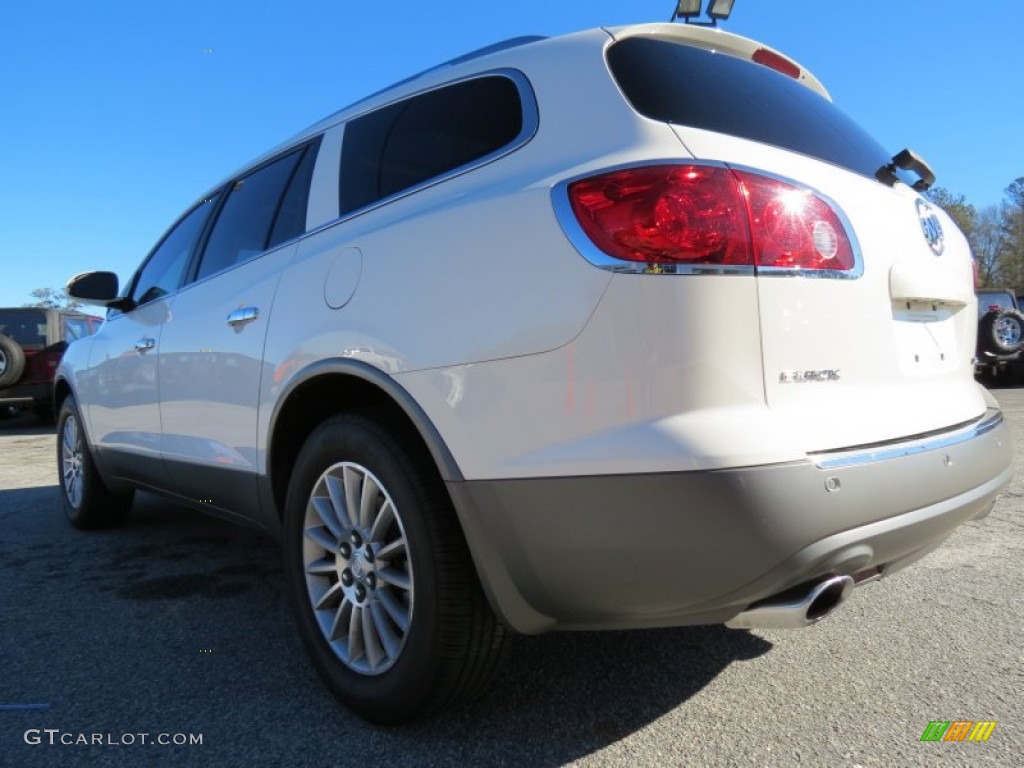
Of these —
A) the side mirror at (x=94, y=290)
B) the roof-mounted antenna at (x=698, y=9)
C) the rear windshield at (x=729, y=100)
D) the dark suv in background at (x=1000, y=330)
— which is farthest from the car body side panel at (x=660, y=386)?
the dark suv in background at (x=1000, y=330)

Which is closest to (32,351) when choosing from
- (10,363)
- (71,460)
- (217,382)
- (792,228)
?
(10,363)

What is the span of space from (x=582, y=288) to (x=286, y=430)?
135 centimetres

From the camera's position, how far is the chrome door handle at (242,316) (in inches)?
104

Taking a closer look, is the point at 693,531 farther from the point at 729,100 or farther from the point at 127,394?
the point at 127,394

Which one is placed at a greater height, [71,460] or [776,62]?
[776,62]

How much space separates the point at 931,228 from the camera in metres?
2.09

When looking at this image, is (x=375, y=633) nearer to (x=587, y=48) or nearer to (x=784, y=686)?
(x=784, y=686)

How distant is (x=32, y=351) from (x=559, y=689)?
11683 millimetres

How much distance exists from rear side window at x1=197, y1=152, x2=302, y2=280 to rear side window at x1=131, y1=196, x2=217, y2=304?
222mm

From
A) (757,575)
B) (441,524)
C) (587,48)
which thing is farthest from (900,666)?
(587,48)

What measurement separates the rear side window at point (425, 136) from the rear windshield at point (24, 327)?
1100 cm

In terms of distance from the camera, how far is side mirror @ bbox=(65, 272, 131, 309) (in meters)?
4.15

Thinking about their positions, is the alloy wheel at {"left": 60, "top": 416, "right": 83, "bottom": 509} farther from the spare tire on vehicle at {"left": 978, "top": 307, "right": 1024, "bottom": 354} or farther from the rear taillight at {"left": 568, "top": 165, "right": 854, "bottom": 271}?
the spare tire on vehicle at {"left": 978, "top": 307, "right": 1024, "bottom": 354}

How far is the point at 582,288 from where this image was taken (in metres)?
1.58
